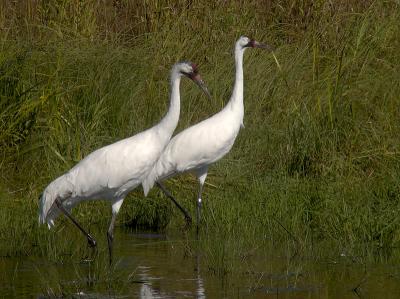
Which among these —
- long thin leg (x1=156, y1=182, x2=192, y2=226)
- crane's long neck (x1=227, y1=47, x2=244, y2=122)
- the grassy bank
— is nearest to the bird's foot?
the grassy bank

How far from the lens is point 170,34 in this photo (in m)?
11.3

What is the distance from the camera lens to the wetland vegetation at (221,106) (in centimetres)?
805

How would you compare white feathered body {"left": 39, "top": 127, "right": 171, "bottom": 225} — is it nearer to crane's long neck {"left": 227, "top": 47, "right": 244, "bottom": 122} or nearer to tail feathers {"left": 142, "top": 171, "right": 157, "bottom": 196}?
tail feathers {"left": 142, "top": 171, "right": 157, "bottom": 196}

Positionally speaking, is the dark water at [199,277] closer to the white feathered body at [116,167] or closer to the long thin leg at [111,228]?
the long thin leg at [111,228]

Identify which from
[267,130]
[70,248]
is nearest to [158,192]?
[267,130]

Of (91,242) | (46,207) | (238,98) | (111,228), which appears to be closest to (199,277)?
(91,242)

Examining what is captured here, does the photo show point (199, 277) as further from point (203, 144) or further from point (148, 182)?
point (203, 144)

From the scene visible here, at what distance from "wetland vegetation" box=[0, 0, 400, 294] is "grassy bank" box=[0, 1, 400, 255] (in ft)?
0.06

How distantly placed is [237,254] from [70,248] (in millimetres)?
1231

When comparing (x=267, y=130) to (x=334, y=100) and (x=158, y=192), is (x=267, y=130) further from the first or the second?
(x=158, y=192)

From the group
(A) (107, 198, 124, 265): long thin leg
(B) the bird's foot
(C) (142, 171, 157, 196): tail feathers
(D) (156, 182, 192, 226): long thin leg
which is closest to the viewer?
(B) the bird's foot

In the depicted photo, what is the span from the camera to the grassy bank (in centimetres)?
836

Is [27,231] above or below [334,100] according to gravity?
below

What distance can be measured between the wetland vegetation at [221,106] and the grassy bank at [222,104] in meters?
0.02
